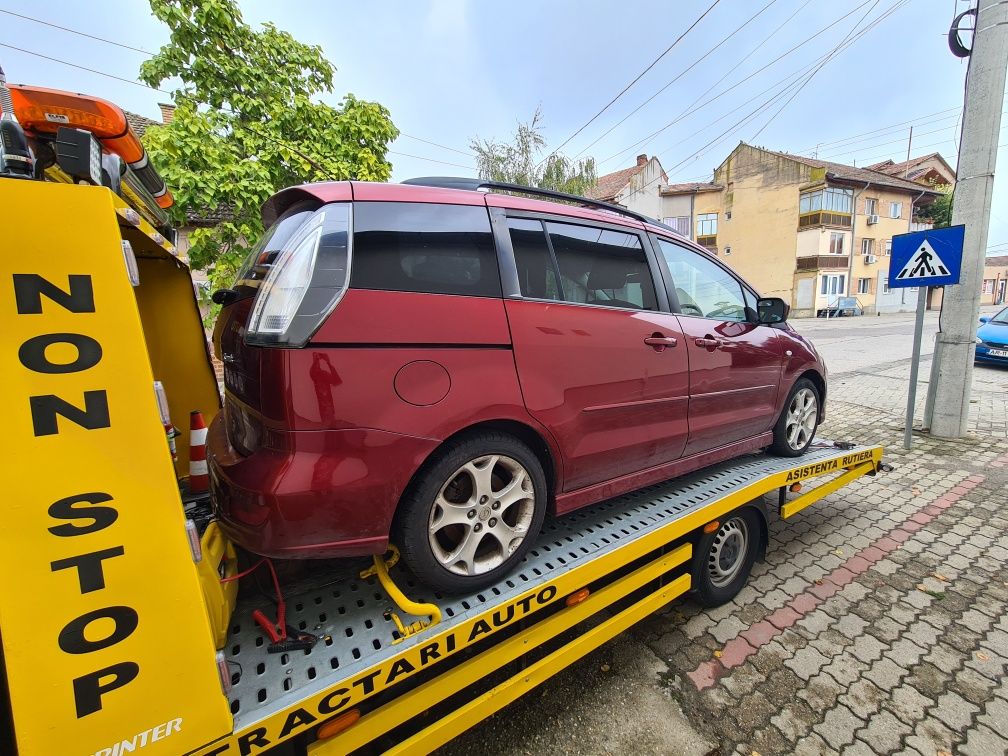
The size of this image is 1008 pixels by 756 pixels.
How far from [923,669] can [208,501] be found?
3784 millimetres

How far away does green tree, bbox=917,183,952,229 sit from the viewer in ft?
110

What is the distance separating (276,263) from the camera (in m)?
1.67

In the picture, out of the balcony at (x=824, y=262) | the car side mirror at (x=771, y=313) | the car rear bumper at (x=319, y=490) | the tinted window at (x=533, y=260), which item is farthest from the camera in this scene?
the balcony at (x=824, y=262)

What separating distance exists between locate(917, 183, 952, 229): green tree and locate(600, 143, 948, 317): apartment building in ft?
2.42

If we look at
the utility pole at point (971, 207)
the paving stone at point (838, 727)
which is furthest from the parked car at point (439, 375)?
the utility pole at point (971, 207)

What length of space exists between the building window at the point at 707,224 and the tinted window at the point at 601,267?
117 feet

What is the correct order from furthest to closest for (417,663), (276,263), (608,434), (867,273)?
(867,273) → (608,434) → (276,263) → (417,663)

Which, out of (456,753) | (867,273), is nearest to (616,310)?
(456,753)

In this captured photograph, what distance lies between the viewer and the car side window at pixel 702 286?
281 centimetres

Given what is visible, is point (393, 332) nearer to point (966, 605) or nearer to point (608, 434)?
point (608, 434)

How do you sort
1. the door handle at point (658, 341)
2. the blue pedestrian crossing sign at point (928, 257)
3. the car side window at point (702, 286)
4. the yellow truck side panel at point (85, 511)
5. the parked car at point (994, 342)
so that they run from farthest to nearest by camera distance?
the parked car at point (994, 342) < the blue pedestrian crossing sign at point (928, 257) < the car side window at point (702, 286) < the door handle at point (658, 341) < the yellow truck side panel at point (85, 511)

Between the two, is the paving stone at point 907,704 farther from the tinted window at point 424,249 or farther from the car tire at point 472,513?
the tinted window at point 424,249

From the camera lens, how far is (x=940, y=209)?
33.9 metres

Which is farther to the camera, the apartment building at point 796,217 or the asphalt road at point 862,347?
the apartment building at point 796,217
